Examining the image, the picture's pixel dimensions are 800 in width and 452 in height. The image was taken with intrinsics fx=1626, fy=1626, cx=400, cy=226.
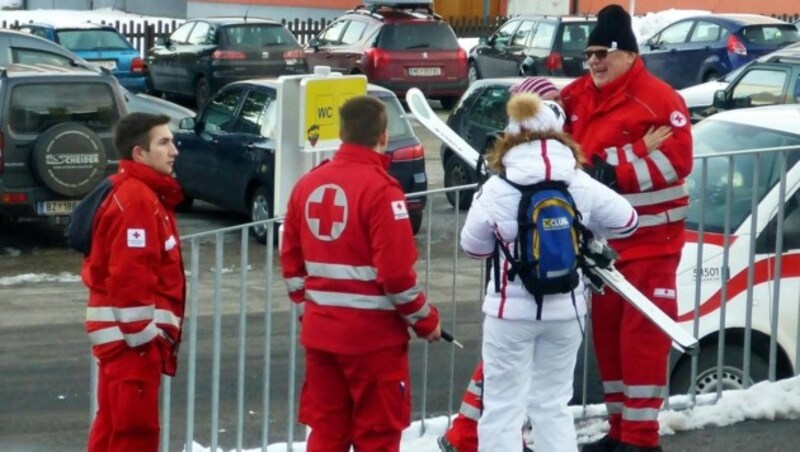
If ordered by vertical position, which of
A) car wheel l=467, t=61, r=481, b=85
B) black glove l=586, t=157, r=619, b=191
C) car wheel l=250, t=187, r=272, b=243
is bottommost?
car wheel l=250, t=187, r=272, b=243

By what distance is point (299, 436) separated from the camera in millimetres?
9078

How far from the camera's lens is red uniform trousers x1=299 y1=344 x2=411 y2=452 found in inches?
239

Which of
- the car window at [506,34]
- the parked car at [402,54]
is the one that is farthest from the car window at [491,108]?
the car window at [506,34]

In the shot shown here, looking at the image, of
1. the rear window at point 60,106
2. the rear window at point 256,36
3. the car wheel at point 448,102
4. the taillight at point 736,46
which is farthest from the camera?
the car wheel at point 448,102

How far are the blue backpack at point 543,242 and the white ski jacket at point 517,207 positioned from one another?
3cm

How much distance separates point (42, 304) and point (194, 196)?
4.75 m

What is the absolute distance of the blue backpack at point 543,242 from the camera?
6.10 meters

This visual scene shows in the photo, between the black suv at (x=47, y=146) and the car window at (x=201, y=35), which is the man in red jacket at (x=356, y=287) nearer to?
the black suv at (x=47, y=146)

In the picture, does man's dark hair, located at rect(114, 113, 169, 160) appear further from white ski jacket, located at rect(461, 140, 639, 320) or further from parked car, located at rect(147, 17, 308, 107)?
parked car, located at rect(147, 17, 308, 107)

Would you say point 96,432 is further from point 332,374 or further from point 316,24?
point 316,24

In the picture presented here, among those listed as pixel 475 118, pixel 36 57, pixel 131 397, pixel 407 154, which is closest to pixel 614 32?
pixel 131 397

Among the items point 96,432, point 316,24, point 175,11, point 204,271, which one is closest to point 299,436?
point 96,432

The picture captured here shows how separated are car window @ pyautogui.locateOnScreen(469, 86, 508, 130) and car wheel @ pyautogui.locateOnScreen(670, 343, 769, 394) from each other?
34.0ft

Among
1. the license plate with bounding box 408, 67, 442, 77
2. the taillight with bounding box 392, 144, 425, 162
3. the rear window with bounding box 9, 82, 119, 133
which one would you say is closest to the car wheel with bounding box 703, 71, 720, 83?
the license plate with bounding box 408, 67, 442, 77
